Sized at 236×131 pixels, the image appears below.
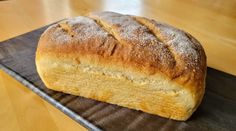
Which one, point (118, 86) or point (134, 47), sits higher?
point (134, 47)

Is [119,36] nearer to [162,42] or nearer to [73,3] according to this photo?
[162,42]

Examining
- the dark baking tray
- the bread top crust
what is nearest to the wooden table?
the dark baking tray

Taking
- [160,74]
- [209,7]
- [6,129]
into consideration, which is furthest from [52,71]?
[209,7]

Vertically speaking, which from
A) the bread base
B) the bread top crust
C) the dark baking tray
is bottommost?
the dark baking tray

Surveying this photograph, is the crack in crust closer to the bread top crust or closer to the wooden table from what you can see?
the bread top crust

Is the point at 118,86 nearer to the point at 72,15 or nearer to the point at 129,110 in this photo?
the point at 129,110

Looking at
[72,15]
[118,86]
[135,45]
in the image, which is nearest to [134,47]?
→ [135,45]
